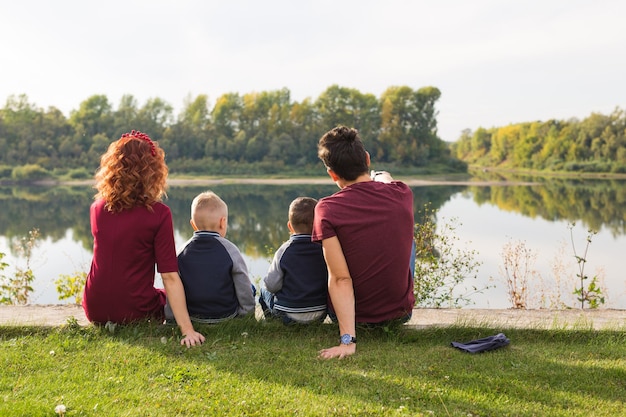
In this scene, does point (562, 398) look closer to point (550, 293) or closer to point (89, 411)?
point (89, 411)

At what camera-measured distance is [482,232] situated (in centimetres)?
1795

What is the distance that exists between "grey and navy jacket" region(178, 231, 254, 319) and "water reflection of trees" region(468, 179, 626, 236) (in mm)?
17002

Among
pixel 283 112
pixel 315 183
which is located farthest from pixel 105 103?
pixel 315 183

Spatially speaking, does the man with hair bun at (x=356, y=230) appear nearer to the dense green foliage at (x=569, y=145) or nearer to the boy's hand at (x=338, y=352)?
the boy's hand at (x=338, y=352)

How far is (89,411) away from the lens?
8.34 feet

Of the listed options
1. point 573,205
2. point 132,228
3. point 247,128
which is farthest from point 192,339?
point 247,128

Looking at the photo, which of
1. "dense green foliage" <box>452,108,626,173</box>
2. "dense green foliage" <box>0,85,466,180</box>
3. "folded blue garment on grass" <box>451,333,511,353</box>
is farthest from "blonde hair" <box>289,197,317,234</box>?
"dense green foliage" <box>452,108,626,173</box>

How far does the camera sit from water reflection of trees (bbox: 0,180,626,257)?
61.2 ft

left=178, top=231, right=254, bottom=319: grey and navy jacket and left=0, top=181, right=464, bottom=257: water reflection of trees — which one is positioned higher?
left=178, top=231, right=254, bottom=319: grey and navy jacket

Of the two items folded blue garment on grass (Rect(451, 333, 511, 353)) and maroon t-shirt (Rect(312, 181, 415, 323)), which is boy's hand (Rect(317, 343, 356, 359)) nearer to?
maroon t-shirt (Rect(312, 181, 415, 323))

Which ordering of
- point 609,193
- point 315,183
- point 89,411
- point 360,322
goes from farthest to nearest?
point 315,183, point 609,193, point 360,322, point 89,411

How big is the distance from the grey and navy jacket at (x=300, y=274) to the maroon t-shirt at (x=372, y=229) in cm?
30

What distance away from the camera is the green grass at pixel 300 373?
2.60 m

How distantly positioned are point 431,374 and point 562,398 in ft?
2.05
